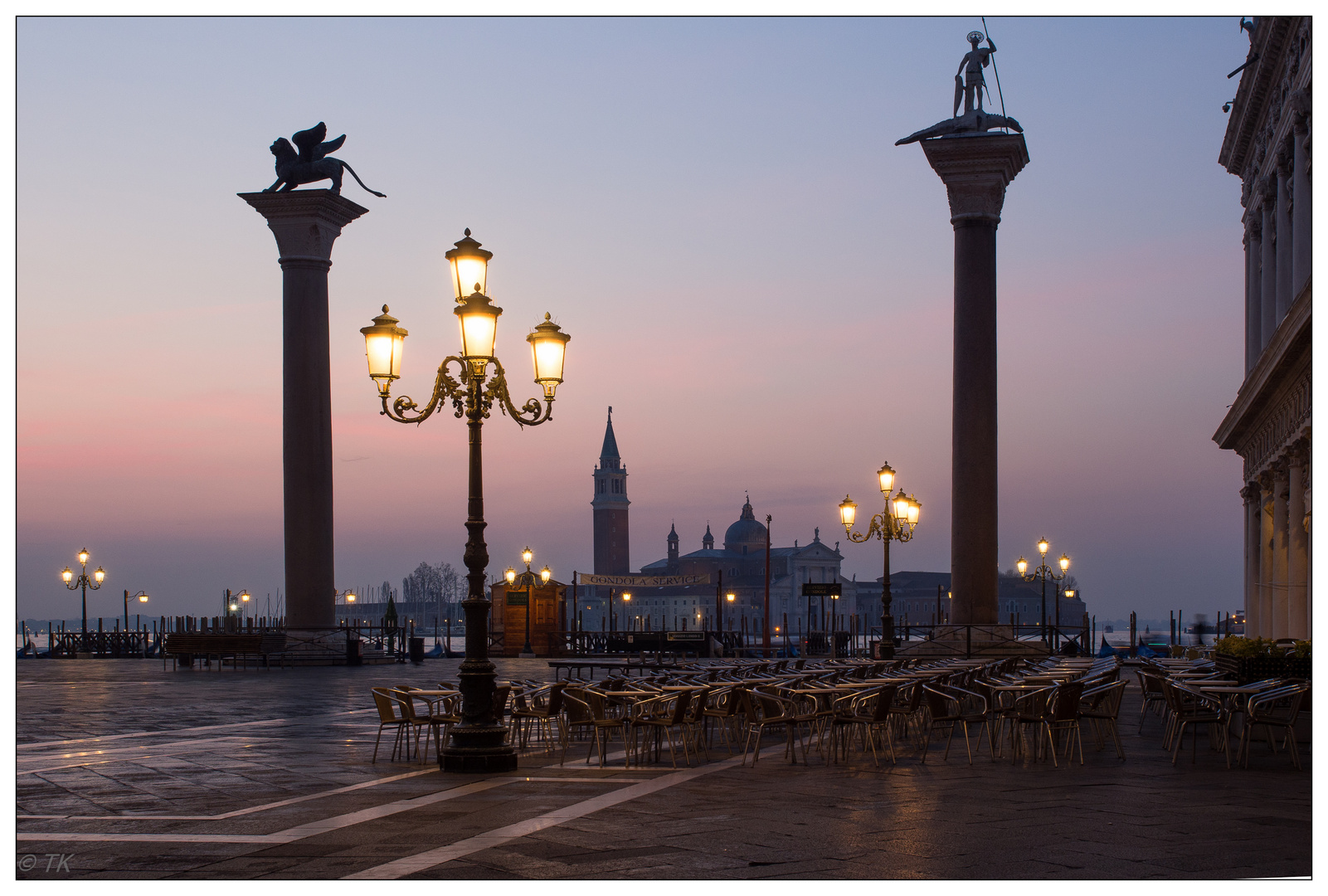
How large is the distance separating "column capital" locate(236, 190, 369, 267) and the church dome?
120 metres

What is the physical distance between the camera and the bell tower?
131750 mm

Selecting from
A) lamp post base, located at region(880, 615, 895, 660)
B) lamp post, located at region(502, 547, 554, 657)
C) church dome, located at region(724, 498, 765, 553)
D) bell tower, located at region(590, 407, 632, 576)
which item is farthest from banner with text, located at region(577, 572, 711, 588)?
church dome, located at region(724, 498, 765, 553)

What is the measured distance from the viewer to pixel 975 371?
23.9m

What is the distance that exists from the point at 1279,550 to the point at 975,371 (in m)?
6.02

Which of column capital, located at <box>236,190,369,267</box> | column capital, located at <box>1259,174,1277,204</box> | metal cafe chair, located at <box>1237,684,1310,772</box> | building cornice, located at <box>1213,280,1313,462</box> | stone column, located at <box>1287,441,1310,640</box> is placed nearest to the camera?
metal cafe chair, located at <box>1237,684,1310,772</box>

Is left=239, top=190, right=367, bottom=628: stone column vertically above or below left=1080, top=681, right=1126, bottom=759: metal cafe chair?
above

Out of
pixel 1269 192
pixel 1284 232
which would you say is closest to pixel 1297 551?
pixel 1284 232

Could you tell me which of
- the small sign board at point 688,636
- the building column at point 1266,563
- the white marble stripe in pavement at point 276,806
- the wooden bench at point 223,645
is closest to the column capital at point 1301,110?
the building column at point 1266,563

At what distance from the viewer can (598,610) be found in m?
161

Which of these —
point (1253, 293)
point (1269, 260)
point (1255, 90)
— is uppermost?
point (1255, 90)

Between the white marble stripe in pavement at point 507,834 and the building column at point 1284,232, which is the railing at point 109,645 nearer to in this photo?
the building column at point 1284,232

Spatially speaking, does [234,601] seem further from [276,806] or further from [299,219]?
[276,806]

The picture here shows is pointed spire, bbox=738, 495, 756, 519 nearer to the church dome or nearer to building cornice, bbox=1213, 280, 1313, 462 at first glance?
the church dome

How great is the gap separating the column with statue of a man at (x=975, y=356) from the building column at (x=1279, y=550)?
4605 millimetres
